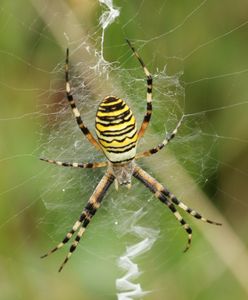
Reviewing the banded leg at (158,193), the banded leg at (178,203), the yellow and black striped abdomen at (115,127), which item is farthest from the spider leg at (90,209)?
the yellow and black striped abdomen at (115,127)

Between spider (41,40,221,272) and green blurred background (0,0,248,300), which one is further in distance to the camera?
green blurred background (0,0,248,300)

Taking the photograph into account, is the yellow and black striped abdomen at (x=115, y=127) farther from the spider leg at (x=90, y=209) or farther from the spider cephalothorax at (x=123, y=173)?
the spider leg at (x=90, y=209)

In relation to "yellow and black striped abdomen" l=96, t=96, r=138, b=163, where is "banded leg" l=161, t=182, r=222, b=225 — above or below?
below

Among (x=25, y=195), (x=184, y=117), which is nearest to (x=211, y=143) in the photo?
(x=184, y=117)

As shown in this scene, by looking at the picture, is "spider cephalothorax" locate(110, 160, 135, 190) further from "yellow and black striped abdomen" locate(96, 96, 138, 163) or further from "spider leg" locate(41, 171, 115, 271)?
"yellow and black striped abdomen" locate(96, 96, 138, 163)

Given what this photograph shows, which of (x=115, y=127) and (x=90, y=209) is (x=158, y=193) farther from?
(x=115, y=127)

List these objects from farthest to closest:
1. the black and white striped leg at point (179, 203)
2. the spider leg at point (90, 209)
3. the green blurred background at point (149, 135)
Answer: the black and white striped leg at point (179, 203) → the spider leg at point (90, 209) → the green blurred background at point (149, 135)

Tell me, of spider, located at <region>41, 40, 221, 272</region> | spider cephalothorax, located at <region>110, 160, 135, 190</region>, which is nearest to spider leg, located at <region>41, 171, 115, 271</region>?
spider, located at <region>41, 40, 221, 272</region>
